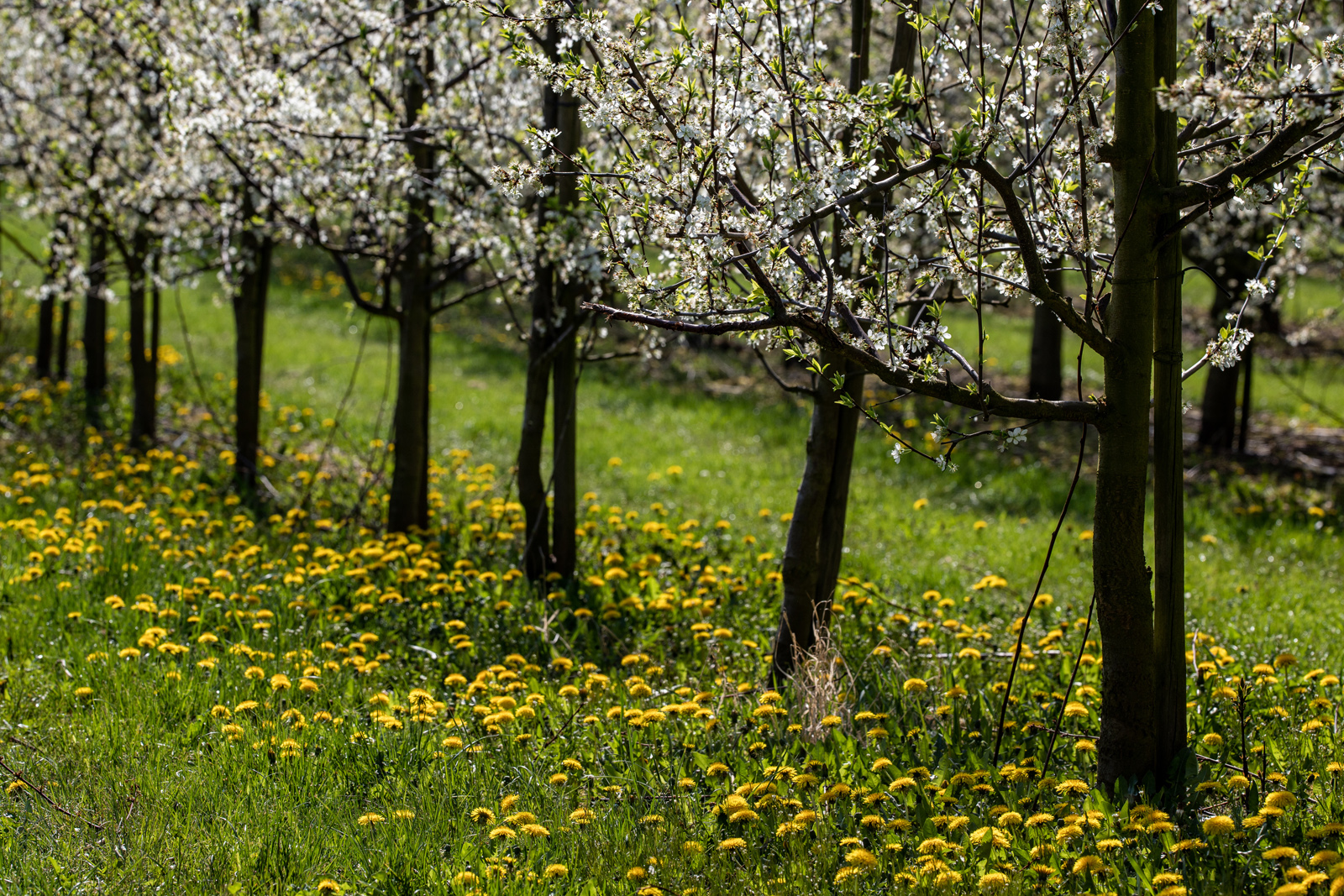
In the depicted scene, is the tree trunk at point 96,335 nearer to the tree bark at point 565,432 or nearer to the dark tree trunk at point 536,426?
the dark tree trunk at point 536,426

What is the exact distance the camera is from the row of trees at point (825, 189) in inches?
128

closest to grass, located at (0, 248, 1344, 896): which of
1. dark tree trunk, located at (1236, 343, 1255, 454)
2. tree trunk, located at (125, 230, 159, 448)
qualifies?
tree trunk, located at (125, 230, 159, 448)

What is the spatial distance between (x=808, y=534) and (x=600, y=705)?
3.99 feet

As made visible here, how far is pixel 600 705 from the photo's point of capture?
174 inches

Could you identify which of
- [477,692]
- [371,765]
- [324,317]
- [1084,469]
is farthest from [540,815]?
[324,317]

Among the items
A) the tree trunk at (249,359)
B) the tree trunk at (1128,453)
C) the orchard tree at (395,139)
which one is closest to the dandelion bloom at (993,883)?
the tree trunk at (1128,453)

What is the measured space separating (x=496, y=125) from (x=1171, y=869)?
233 inches

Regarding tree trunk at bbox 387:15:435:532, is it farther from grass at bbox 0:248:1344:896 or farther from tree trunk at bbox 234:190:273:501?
tree trunk at bbox 234:190:273:501

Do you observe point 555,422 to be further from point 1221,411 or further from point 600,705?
point 1221,411

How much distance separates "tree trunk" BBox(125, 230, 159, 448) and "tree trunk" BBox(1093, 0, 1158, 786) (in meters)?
8.10

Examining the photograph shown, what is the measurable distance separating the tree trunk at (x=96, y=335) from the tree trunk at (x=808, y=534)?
8251 millimetres

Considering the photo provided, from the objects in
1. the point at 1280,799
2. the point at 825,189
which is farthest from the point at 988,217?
the point at 1280,799

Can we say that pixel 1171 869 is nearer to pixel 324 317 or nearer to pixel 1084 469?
pixel 1084 469

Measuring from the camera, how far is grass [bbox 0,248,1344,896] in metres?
3.13
